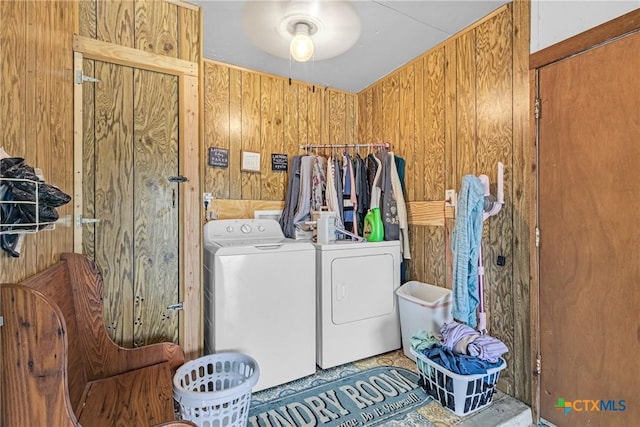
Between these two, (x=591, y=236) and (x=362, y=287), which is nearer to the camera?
(x=591, y=236)

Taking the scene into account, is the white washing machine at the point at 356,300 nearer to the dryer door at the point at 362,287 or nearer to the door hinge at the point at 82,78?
the dryer door at the point at 362,287

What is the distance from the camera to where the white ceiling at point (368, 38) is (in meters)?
1.92

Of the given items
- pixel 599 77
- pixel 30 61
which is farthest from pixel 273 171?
pixel 599 77

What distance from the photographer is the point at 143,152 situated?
172 centimetres

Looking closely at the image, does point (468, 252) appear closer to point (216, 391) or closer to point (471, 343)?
point (471, 343)

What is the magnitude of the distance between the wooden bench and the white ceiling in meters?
1.78

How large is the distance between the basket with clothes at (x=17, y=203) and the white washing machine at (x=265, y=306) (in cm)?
105

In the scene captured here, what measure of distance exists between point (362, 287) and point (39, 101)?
2.00 meters

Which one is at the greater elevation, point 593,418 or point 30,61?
point 30,61

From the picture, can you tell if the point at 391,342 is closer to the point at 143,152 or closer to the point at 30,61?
the point at 143,152

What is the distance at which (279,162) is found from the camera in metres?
2.93

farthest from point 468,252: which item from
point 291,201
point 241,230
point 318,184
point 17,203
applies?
point 17,203

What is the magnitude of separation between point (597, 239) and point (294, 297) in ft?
5.45

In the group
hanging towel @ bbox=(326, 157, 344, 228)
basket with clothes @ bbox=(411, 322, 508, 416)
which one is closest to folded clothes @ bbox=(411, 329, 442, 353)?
→ basket with clothes @ bbox=(411, 322, 508, 416)
